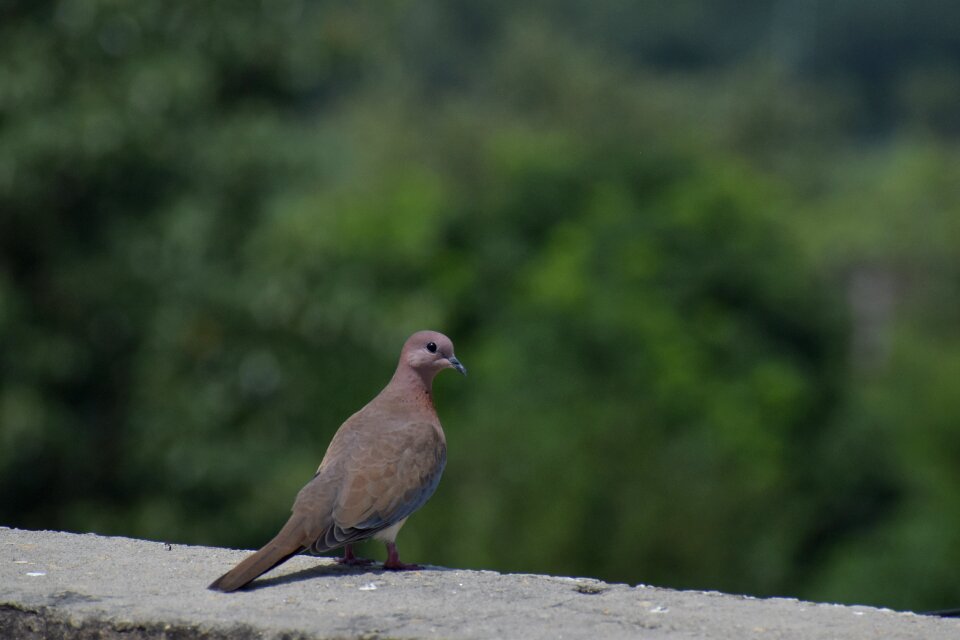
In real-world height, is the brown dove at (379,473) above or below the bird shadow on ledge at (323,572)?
above

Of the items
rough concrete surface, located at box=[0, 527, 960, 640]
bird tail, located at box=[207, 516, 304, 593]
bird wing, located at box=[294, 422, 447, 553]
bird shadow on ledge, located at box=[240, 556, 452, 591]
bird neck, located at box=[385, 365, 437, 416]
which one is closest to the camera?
rough concrete surface, located at box=[0, 527, 960, 640]

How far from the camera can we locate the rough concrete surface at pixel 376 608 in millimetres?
3148

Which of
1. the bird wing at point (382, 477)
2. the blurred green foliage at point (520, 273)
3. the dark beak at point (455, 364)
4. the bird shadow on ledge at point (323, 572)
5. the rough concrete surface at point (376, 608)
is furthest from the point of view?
the blurred green foliage at point (520, 273)

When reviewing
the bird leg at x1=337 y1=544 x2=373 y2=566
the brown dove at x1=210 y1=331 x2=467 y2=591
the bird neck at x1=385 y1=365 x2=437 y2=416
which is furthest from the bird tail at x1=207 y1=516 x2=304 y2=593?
the bird neck at x1=385 y1=365 x2=437 y2=416

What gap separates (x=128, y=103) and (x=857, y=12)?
5239 centimetres

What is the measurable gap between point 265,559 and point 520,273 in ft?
127

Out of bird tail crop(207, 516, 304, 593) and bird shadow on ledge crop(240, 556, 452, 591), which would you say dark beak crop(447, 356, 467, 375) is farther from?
bird tail crop(207, 516, 304, 593)

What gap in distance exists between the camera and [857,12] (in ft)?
202

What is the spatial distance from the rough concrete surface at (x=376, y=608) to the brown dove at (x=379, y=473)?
115 mm

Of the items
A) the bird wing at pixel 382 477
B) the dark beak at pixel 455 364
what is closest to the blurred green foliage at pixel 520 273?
the dark beak at pixel 455 364

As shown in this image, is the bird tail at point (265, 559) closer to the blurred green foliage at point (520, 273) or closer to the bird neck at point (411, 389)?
the bird neck at point (411, 389)

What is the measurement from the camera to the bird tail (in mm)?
3498

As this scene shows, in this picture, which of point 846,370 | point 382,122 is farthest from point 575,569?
point 382,122

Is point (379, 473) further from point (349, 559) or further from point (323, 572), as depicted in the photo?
point (323, 572)
